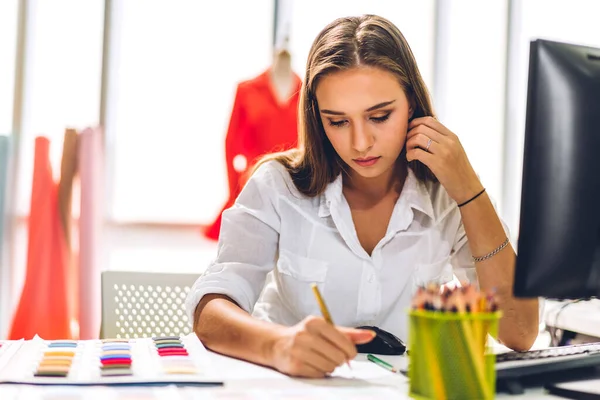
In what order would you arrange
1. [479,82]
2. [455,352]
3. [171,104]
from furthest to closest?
1. [479,82]
2. [171,104]
3. [455,352]

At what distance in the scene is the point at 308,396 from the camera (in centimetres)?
91

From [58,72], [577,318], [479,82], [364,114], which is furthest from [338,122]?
[479,82]

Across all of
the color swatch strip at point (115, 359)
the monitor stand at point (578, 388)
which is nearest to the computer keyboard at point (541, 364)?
the monitor stand at point (578, 388)

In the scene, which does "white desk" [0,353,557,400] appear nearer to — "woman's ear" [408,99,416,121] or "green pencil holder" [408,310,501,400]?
"green pencil holder" [408,310,501,400]

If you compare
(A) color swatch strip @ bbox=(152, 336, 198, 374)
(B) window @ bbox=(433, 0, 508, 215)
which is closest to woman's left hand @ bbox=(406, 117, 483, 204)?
(A) color swatch strip @ bbox=(152, 336, 198, 374)

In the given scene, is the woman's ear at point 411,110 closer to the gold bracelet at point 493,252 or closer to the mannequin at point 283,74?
the gold bracelet at point 493,252

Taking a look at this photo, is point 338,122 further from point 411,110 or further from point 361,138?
point 411,110

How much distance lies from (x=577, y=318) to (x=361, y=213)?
0.61 m

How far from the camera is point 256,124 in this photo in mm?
2926

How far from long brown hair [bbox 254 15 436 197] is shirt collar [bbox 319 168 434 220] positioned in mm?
18

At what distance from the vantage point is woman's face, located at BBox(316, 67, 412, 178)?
1368 mm

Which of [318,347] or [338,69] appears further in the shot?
[338,69]

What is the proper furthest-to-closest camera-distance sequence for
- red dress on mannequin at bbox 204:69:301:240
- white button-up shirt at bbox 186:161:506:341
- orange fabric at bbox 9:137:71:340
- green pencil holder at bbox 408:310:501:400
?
red dress on mannequin at bbox 204:69:301:240, orange fabric at bbox 9:137:71:340, white button-up shirt at bbox 186:161:506:341, green pencil holder at bbox 408:310:501:400

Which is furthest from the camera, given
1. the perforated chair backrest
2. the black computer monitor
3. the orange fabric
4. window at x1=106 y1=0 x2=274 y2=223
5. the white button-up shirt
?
window at x1=106 y1=0 x2=274 y2=223
